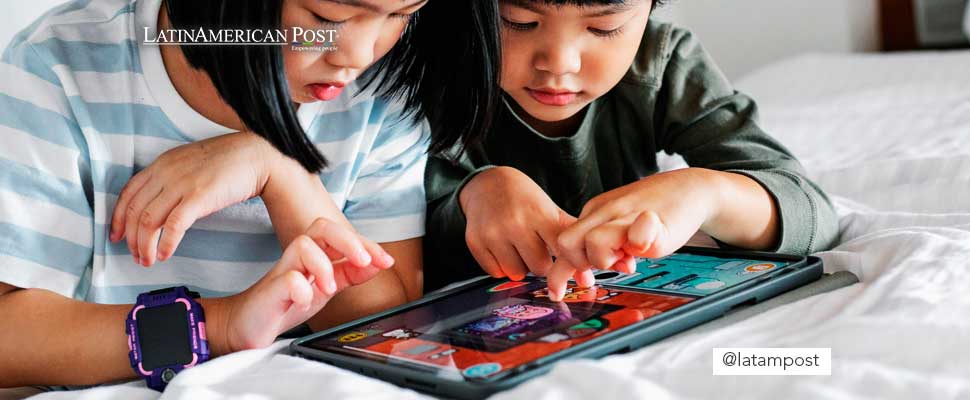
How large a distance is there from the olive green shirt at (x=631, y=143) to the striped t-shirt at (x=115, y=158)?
2.4 inches

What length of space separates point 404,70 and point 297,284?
278 mm

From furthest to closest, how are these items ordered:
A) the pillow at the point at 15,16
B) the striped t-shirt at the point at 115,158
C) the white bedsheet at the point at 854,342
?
the pillow at the point at 15,16 < the striped t-shirt at the point at 115,158 < the white bedsheet at the point at 854,342

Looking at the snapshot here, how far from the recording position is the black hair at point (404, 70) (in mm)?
651

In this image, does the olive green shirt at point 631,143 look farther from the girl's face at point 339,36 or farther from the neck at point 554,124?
the girl's face at point 339,36

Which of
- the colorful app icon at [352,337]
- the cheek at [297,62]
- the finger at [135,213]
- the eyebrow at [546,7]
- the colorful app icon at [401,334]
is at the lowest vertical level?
the colorful app icon at [352,337]

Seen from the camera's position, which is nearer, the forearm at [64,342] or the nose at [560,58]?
the forearm at [64,342]

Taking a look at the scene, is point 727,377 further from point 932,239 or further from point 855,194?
point 855,194

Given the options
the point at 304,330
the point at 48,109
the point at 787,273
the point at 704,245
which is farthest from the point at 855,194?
the point at 48,109

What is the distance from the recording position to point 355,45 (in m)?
0.67

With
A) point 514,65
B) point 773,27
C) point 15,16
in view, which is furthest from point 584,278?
point 773,27

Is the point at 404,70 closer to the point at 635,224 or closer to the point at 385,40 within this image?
the point at 385,40

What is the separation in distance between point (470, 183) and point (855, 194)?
1.44 feet

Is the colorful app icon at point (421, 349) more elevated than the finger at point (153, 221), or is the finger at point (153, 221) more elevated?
the finger at point (153, 221)

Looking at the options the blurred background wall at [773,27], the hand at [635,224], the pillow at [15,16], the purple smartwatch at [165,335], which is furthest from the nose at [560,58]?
the blurred background wall at [773,27]
